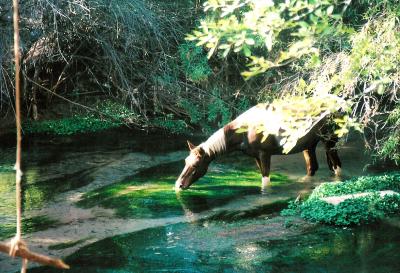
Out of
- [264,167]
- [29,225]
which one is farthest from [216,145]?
[29,225]

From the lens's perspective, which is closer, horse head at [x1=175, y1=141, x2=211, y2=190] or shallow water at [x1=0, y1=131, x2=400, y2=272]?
shallow water at [x1=0, y1=131, x2=400, y2=272]

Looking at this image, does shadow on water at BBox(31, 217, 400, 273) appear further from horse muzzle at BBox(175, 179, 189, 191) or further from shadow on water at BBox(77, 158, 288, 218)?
horse muzzle at BBox(175, 179, 189, 191)

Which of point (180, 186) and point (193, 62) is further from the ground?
point (193, 62)

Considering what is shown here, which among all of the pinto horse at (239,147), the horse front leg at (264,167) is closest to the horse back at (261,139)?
the pinto horse at (239,147)

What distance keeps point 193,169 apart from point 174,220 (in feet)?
6.21

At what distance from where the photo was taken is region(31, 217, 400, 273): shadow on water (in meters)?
7.00

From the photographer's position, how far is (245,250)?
755 cm

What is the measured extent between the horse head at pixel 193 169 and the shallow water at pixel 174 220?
0.21 metres

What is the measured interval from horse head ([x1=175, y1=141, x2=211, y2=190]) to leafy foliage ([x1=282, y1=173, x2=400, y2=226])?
84.5 inches

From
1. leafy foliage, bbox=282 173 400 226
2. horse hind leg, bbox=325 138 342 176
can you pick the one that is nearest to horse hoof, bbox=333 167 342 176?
horse hind leg, bbox=325 138 342 176

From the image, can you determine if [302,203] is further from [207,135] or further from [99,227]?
[207,135]

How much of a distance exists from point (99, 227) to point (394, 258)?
14.5 feet

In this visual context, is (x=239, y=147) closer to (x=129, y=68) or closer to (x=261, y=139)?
(x=261, y=139)

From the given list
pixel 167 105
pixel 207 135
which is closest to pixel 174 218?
pixel 207 135
